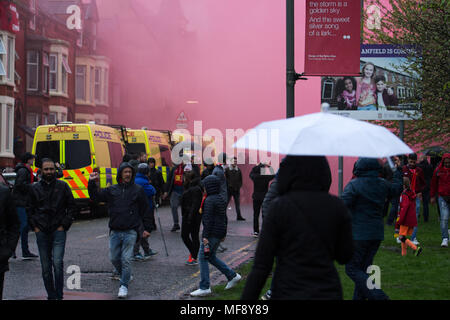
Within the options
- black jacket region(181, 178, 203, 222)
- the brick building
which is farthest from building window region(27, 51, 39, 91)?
black jacket region(181, 178, 203, 222)

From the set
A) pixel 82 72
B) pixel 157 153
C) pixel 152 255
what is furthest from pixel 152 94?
pixel 152 255

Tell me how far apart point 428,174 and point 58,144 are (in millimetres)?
9697

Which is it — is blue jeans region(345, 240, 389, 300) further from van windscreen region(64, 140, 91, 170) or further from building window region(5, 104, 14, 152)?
building window region(5, 104, 14, 152)

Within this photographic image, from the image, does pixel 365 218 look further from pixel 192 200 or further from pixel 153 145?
pixel 153 145

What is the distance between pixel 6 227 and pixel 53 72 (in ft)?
103

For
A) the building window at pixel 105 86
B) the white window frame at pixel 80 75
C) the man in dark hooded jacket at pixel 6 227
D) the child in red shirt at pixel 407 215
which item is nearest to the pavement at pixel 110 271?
the man in dark hooded jacket at pixel 6 227

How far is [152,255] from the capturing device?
1057cm

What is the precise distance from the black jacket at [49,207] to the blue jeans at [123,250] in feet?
2.79

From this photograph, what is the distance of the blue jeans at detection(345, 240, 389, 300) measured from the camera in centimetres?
591

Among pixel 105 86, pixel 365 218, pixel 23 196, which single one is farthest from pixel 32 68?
pixel 365 218

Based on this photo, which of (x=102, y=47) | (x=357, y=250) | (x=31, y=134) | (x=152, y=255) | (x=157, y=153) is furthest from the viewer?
(x=102, y=47)

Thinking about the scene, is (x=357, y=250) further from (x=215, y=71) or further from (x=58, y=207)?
(x=215, y=71)

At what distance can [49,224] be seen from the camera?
663 cm

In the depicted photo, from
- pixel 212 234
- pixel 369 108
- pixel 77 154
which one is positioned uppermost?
pixel 369 108
